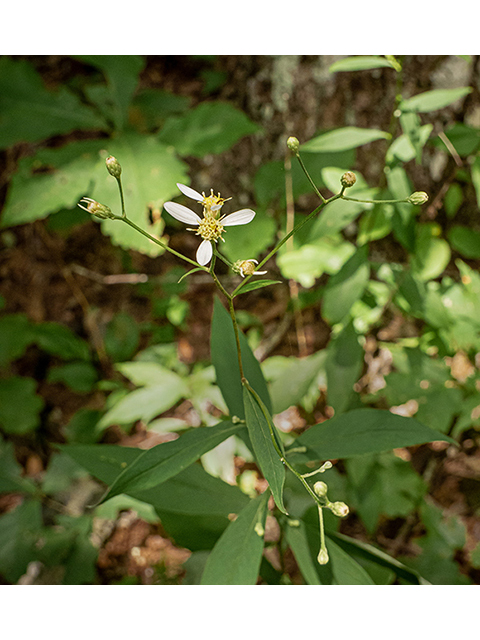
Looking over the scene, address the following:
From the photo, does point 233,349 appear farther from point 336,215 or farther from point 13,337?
point 13,337

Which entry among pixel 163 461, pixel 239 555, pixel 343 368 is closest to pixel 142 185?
pixel 343 368

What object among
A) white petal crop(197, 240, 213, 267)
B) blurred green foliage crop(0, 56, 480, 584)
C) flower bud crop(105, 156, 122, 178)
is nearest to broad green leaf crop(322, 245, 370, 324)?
blurred green foliage crop(0, 56, 480, 584)

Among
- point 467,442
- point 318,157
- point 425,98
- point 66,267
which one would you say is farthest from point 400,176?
point 66,267

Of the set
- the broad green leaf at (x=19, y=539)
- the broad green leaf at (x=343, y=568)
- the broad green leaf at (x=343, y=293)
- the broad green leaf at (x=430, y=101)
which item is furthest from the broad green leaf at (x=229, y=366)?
the broad green leaf at (x=19, y=539)

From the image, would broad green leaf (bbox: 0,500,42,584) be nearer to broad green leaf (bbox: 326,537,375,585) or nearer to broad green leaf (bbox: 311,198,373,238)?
A: broad green leaf (bbox: 326,537,375,585)

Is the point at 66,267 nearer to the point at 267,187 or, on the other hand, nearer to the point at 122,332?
the point at 122,332
